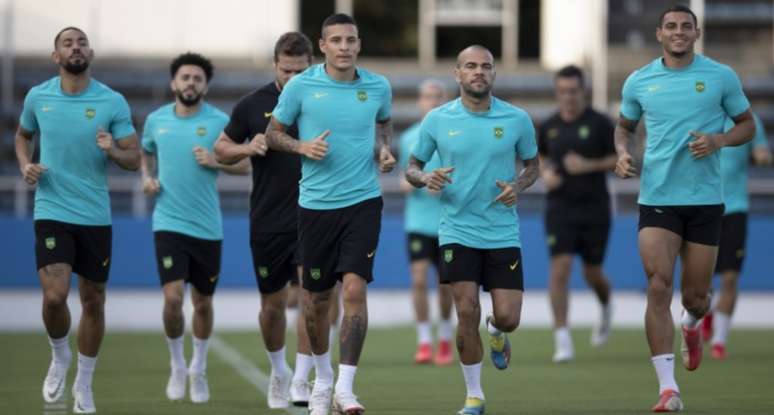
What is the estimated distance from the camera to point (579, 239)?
1538 cm

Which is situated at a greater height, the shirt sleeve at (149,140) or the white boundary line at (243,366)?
the shirt sleeve at (149,140)

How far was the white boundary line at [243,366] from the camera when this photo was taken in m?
12.3

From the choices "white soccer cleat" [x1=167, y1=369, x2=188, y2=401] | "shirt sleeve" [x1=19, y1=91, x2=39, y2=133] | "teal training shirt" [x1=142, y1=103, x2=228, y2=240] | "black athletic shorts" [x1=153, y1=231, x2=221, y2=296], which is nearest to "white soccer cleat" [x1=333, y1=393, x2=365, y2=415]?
"white soccer cleat" [x1=167, y1=369, x2=188, y2=401]

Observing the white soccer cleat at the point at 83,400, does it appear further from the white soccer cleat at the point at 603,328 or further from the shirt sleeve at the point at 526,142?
the white soccer cleat at the point at 603,328

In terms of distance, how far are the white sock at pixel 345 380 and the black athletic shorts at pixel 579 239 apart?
606 cm

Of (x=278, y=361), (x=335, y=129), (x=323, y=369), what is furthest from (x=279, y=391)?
(x=335, y=129)

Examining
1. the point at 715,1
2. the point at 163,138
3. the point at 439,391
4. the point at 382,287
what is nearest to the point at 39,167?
the point at 163,138

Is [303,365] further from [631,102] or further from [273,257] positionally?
[631,102]

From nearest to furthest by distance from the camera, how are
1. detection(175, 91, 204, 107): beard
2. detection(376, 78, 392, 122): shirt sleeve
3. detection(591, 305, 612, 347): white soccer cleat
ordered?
1. detection(376, 78, 392, 122): shirt sleeve
2. detection(175, 91, 204, 107): beard
3. detection(591, 305, 612, 347): white soccer cleat

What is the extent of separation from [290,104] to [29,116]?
7.28 feet

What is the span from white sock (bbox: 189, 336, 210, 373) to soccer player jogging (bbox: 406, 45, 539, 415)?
2293 mm

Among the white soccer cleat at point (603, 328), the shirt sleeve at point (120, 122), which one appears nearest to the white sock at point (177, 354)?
the shirt sleeve at point (120, 122)

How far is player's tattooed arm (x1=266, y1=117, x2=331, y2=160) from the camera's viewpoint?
9562 millimetres

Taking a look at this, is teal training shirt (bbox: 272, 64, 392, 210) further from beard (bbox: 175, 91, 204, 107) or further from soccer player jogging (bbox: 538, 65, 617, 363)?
soccer player jogging (bbox: 538, 65, 617, 363)
